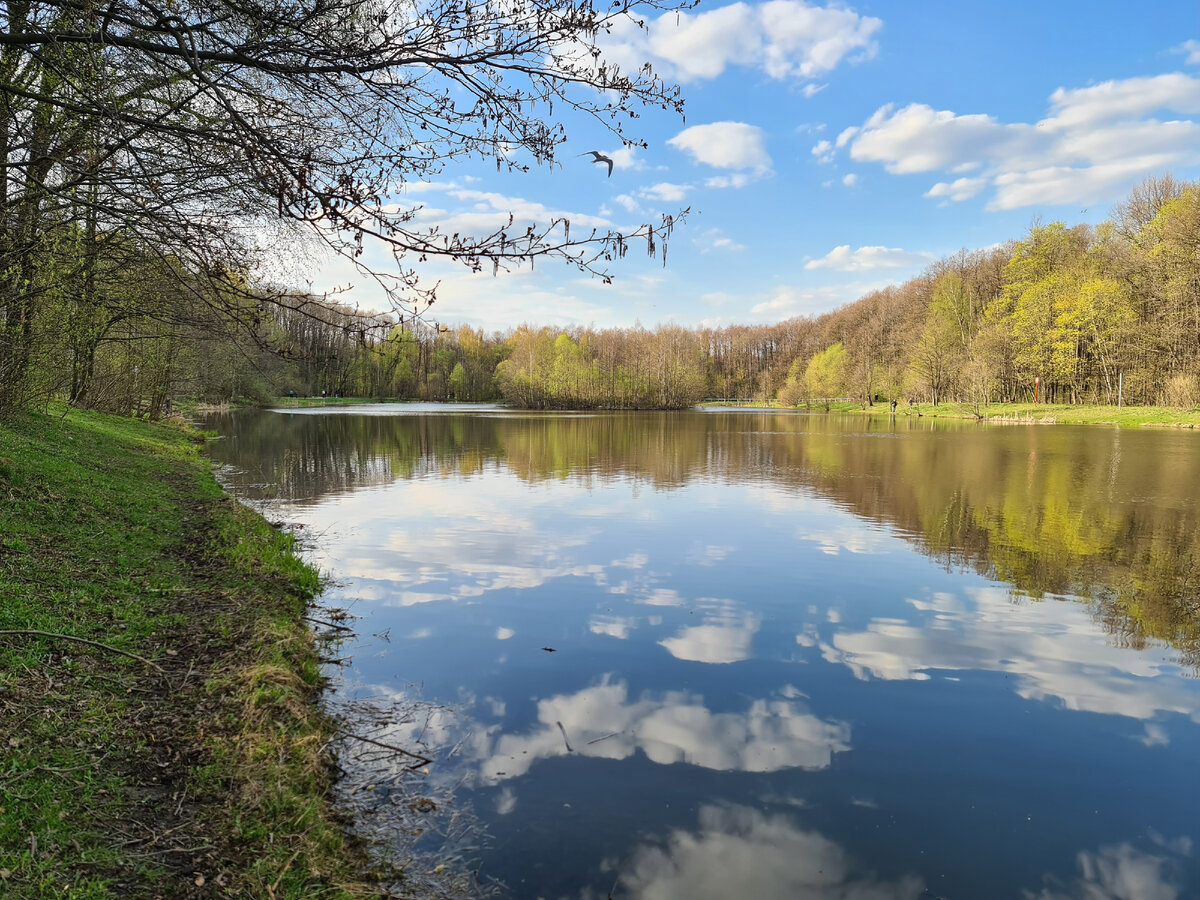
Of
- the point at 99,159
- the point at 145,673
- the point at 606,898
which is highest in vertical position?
the point at 99,159

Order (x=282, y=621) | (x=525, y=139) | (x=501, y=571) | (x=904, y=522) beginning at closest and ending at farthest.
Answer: (x=525, y=139)
(x=282, y=621)
(x=501, y=571)
(x=904, y=522)

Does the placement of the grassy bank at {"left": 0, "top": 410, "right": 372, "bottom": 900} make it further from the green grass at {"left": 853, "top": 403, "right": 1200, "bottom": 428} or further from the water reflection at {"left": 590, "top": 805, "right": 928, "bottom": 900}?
the green grass at {"left": 853, "top": 403, "right": 1200, "bottom": 428}

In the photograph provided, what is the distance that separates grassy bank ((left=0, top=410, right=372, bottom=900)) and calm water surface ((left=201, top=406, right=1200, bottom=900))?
1.01 meters

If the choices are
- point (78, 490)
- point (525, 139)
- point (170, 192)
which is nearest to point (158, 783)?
point (170, 192)

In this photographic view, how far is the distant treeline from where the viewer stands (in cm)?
862

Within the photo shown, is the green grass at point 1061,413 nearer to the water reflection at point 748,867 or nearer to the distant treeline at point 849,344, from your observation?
the distant treeline at point 849,344

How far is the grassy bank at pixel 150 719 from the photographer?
3451 millimetres

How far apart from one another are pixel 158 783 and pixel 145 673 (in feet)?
5.08

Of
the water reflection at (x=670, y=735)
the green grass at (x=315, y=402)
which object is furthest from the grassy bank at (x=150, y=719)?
the green grass at (x=315, y=402)

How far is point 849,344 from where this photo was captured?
306 ft

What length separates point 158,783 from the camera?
4121 mm

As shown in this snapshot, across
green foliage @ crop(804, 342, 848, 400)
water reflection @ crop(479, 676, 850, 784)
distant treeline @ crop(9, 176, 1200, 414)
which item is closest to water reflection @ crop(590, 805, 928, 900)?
water reflection @ crop(479, 676, 850, 784)

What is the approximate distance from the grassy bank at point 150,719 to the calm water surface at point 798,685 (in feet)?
3.31

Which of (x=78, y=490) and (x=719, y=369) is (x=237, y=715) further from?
A: (x=719, y=369)
